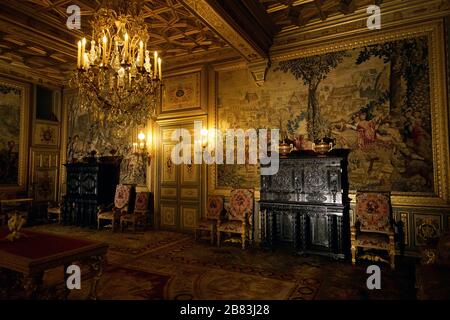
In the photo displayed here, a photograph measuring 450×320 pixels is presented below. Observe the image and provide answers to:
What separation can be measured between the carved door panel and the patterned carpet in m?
1.61

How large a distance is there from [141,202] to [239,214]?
299cm

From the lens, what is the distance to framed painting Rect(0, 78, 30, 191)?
831 centimetres

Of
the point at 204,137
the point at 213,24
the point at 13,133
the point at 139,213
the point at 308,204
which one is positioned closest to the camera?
the point at 213,24

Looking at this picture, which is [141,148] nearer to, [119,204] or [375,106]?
[119,204]

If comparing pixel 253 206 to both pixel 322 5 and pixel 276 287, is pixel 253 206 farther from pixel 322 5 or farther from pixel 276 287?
pixel 322 5

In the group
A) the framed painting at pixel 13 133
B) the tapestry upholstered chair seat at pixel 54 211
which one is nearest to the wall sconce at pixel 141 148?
the tapestry upholstered chair seat at pixel 54 211

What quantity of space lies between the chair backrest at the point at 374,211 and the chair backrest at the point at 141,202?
5303 millimetres

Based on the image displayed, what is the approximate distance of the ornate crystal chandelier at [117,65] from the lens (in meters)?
4.30

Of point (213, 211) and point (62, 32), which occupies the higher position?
point (62, 32)

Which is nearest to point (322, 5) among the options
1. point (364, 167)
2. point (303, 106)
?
point (303, 106)

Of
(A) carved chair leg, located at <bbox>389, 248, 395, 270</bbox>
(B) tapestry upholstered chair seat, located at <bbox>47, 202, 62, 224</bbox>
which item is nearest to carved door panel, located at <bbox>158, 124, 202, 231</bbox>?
(B) tapestry upholstered chair seat, located at <bbox>47, 202, 62, 224</bbox>

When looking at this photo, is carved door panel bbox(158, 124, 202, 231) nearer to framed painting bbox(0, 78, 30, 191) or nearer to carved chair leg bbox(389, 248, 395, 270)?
carved chair leg bbox(389, 248, 395, 270)

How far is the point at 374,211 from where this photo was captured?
4.98 metres

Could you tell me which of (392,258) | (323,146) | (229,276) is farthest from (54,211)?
(392,258)
